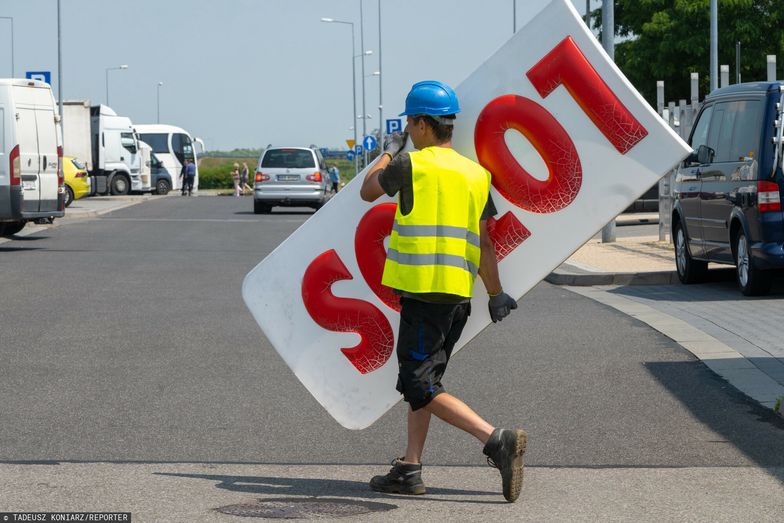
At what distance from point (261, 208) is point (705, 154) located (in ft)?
82.6

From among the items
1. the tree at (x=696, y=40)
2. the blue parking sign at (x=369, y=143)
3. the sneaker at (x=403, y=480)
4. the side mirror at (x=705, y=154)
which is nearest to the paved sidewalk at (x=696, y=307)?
the side mirror at (x=705, y=154)

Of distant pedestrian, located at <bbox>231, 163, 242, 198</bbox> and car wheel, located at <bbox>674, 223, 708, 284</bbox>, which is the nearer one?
car wheel, located at <bbox>674, 223, 708, 284</bbox>

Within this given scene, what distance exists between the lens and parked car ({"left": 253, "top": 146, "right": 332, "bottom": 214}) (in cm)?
3806

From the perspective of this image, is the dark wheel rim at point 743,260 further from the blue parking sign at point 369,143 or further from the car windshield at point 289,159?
the blue parking sign at point 369,143

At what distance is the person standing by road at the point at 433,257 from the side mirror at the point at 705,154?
9418 mm

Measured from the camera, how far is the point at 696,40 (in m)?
49.9

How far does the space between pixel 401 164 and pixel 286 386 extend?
3.48 meters

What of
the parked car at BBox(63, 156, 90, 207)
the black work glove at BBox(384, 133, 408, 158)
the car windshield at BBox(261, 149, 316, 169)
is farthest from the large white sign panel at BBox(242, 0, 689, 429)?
the parked car at BBox(63, 156, 90, 207)

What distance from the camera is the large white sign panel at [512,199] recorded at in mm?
6500

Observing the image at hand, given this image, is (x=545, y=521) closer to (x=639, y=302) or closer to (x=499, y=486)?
(x=499, y=486)

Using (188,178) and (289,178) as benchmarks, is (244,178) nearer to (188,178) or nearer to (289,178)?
(188,178)

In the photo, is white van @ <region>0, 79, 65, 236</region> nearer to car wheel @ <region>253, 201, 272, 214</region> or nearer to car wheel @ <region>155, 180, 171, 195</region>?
car wheel @ <region>253, 201, 272, 214</region>

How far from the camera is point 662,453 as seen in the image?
702 centimetres

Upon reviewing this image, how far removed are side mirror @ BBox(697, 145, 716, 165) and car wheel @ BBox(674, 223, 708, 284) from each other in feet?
3.78
